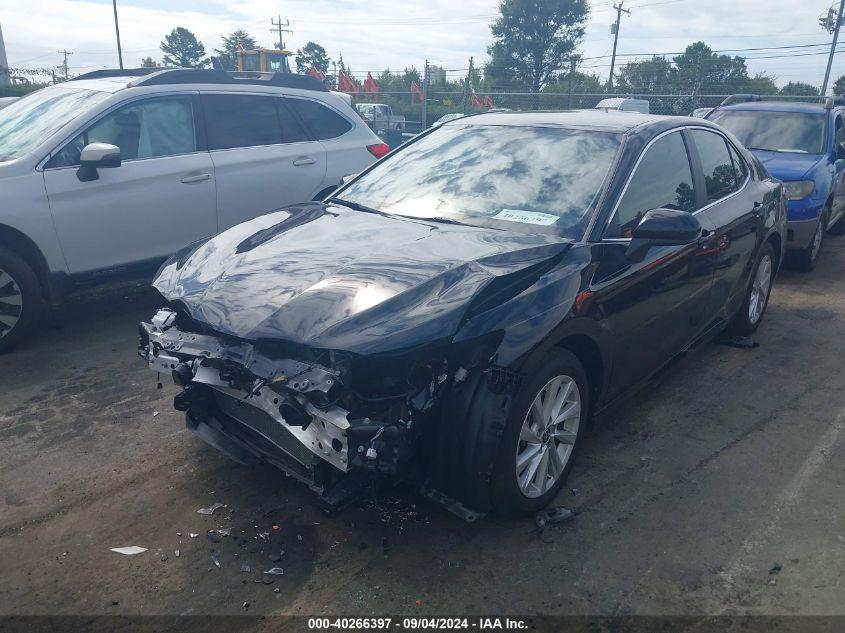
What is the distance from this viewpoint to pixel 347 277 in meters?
2.94

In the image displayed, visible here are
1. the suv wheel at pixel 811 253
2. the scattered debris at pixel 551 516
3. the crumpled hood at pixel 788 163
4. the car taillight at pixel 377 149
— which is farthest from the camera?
the suv wheel at pixel 811 253

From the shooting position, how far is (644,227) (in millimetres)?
3328

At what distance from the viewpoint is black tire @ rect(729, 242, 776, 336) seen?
525 cm

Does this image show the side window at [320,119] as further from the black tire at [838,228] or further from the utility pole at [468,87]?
the utility pole at [468,87]

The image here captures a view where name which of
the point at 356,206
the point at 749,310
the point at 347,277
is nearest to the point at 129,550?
the point at 347,277

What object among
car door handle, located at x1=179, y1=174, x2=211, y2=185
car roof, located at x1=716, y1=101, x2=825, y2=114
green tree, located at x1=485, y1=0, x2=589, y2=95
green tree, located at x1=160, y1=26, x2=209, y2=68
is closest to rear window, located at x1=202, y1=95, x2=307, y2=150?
car door handle, located at x1=179, y1=174, x2=211, y2=185

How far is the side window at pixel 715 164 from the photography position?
4406 millimetres

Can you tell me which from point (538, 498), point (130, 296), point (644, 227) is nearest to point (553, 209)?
point (644, 227)

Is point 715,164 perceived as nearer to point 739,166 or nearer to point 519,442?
point 739,166

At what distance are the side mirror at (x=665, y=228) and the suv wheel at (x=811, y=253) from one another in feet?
17.4

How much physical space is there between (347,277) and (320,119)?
4415 millimetres

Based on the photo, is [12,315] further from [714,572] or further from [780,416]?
[780,416]

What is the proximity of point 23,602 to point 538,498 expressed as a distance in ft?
7.12

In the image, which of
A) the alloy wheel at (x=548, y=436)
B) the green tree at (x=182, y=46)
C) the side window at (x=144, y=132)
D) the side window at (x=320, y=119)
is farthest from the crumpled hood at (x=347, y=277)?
the green tree at (x=182, y=46)
